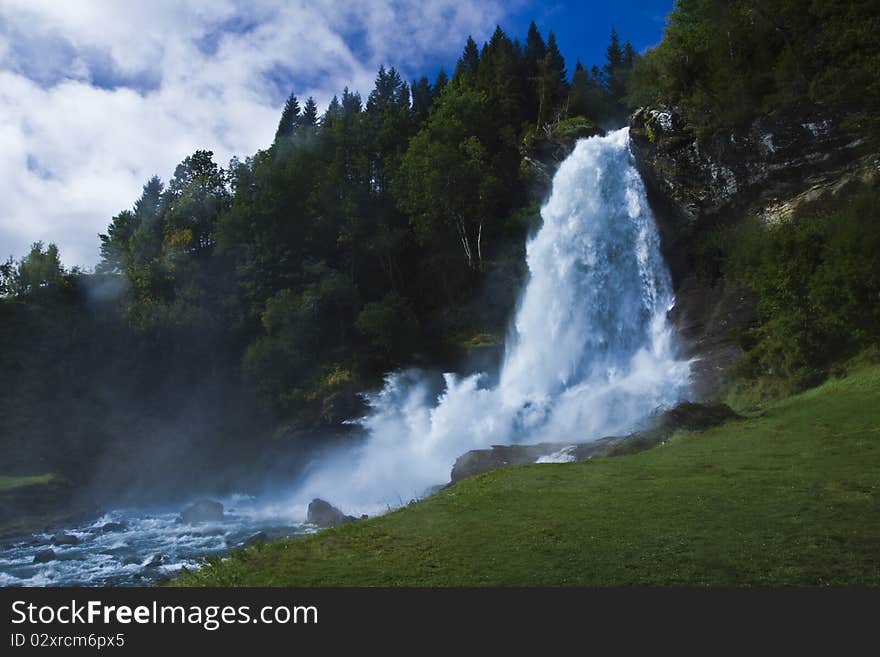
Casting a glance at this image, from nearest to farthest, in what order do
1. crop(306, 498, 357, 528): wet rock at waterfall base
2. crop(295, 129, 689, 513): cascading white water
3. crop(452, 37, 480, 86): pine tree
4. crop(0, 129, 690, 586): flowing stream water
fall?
crop(306, 498, 357, 528): wet rock at waterfall base < crop(0, 129, 690, 586): flowing stream water < crop(295, 129, 689, 513): cascading white water < crop(452, 37, 480, 86): pine tree

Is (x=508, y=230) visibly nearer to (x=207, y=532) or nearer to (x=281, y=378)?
(x=281, y=378)

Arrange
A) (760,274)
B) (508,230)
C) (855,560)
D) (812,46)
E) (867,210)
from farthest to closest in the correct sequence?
(508,230), (812,46), (760,274), (867,210), (855,560)

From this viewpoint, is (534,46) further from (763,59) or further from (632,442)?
(632,442)

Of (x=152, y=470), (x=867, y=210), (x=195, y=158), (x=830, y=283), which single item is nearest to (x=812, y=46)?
(x=867, y=210)

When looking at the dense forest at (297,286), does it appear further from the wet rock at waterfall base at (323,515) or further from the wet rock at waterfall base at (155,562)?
the wet rock at waterfall base at (155,562)

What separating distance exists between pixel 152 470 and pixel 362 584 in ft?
130

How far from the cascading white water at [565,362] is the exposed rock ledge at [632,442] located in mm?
6453

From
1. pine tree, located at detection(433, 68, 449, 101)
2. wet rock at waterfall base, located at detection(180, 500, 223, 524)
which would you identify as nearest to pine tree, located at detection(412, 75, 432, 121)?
pine tree, located at detection(433, 68, 449, 101)

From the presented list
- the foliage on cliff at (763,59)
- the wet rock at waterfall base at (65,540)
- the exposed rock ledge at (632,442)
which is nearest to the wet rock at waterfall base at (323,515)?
the exposed rock ledge at (632,442)

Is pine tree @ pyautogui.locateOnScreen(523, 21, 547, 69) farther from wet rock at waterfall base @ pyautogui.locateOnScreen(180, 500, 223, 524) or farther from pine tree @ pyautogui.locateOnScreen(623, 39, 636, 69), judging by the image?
wet rock at waterfall base @ pyautogui.locateOnScreen(180, 500, 223, 524)

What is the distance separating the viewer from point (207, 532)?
29953 mm

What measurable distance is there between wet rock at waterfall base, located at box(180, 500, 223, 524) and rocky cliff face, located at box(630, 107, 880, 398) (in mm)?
23529

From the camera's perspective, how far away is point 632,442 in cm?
2081

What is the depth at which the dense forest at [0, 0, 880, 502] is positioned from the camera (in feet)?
145
